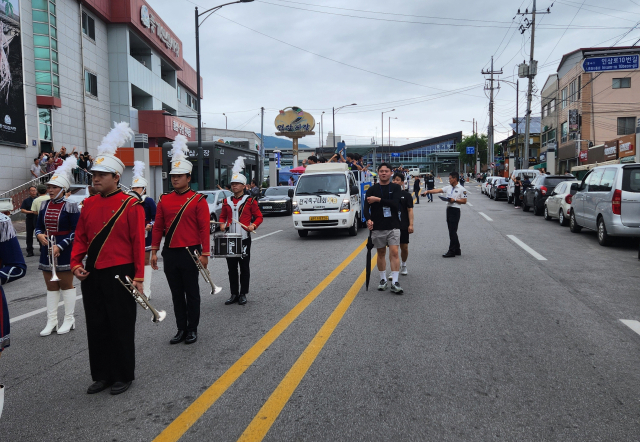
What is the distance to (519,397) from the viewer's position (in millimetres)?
3734

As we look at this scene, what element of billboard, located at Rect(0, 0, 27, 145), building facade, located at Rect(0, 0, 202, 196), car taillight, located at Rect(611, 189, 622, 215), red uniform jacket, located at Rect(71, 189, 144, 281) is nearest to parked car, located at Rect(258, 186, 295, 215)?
building facade, located at Rect(0, 0, 202, 196)

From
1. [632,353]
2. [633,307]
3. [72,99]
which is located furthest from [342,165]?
[72,99]

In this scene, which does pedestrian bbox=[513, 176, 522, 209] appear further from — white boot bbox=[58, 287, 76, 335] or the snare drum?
white boot bbox=[58, 287, 76, 335]

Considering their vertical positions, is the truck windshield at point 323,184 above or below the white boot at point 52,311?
above

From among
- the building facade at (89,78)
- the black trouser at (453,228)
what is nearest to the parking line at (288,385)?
the black trouser at (453,228)

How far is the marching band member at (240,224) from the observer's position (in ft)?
22.6

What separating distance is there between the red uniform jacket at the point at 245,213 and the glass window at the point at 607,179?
350 inches

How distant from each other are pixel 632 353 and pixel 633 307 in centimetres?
202

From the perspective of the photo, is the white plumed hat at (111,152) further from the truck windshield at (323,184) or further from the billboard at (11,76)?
the billboard at (11,76)

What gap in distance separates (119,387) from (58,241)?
238 centimetres

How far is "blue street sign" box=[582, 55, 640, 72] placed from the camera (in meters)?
18.6

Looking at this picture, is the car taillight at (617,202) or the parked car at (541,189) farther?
the parked car at (541,189)

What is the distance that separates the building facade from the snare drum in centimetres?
1824

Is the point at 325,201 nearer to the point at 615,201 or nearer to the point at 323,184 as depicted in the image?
the point at 323,184
